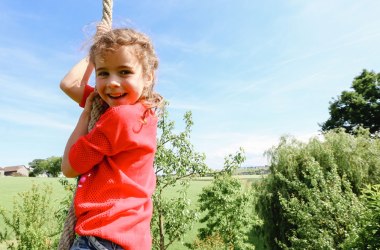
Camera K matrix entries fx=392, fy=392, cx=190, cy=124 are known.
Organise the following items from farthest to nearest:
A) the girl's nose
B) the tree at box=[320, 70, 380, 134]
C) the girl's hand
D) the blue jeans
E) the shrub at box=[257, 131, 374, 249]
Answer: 1. the tree at box=[320, 70, 380, 134]
2. the shrub at box=[257, 131, 374, 249]
3. the girl's hand
4. the girl's nose
5. the blue jeans

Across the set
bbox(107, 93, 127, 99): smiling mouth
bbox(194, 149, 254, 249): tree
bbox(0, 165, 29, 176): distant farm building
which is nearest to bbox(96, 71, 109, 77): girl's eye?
bbox(107, 93, 127, 99): smiling mouth

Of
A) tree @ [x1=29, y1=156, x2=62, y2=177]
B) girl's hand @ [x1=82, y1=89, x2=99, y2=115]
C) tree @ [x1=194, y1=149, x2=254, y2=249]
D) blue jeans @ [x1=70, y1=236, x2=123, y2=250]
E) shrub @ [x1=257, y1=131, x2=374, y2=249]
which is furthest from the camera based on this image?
tree @ [x1=29, y1=156, x2=62, y2=177]

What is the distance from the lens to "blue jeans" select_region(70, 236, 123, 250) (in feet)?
5.74

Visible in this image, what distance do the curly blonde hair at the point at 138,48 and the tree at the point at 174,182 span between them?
24.2 ft

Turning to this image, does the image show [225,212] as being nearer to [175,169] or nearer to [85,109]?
[175,169]

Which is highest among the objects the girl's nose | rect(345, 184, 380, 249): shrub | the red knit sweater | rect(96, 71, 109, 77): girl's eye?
rect(96, 71, 109, 77): girl's eye

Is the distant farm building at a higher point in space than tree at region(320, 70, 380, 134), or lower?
higher

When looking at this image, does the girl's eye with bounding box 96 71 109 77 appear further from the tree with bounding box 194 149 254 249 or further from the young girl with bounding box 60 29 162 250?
the tree with bounding box 194 149 254 249

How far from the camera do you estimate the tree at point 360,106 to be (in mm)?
28672

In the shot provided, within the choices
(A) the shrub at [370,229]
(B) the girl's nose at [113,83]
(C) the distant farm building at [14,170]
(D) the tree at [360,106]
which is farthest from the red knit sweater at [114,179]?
(C) the distant farm building at [14,170]

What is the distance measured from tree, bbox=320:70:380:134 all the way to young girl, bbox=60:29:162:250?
93.8ft

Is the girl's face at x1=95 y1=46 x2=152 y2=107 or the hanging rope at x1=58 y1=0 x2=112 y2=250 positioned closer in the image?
the hanging rope at x1=58 y1=0 x2=112 y2=250

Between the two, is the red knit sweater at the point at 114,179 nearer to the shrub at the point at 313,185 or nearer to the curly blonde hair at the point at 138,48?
the curly blonde hair at the point at 138,48

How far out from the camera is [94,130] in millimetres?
1875
